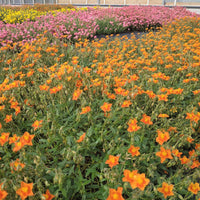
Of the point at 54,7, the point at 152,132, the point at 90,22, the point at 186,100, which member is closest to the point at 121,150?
the point at 152,132

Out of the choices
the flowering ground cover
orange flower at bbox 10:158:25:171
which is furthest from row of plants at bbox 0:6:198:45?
orange flower at bbox 10:158:25:171

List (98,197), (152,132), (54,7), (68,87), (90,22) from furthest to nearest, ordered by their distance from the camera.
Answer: (54,7)
(90,22)
(68,87)
(152,132)
(98,197)

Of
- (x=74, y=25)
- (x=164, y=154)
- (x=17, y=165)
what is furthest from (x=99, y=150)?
(x=74, y=25)

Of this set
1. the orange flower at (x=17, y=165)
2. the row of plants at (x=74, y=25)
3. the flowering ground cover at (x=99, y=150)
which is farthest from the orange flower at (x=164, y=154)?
the row of plants at (x=74, y=25)

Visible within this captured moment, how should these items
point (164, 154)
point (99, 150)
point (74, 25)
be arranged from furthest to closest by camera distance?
1. point (74, 25)
2. point (99, 150)
3. point (164, 154)

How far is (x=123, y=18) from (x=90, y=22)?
255cm

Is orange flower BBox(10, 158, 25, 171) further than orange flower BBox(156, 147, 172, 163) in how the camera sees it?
No

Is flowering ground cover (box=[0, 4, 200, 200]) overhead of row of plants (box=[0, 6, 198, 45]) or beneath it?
beneath

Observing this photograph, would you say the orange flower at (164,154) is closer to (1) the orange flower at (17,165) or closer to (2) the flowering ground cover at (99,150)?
(2) the flowering ground cover at (99,150)

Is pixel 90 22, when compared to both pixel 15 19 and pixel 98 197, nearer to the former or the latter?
pixel 15 19

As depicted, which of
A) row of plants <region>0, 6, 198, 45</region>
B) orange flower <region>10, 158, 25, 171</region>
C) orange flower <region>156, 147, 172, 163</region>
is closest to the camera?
orange flower <region>10, 158, 25, 171</region>

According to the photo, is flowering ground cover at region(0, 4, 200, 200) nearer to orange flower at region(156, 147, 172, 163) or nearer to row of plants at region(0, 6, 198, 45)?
orange flower at region(156, 147, 172, 163)

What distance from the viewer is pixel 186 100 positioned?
3.06 m

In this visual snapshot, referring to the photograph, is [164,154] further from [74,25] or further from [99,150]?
[74,25]
